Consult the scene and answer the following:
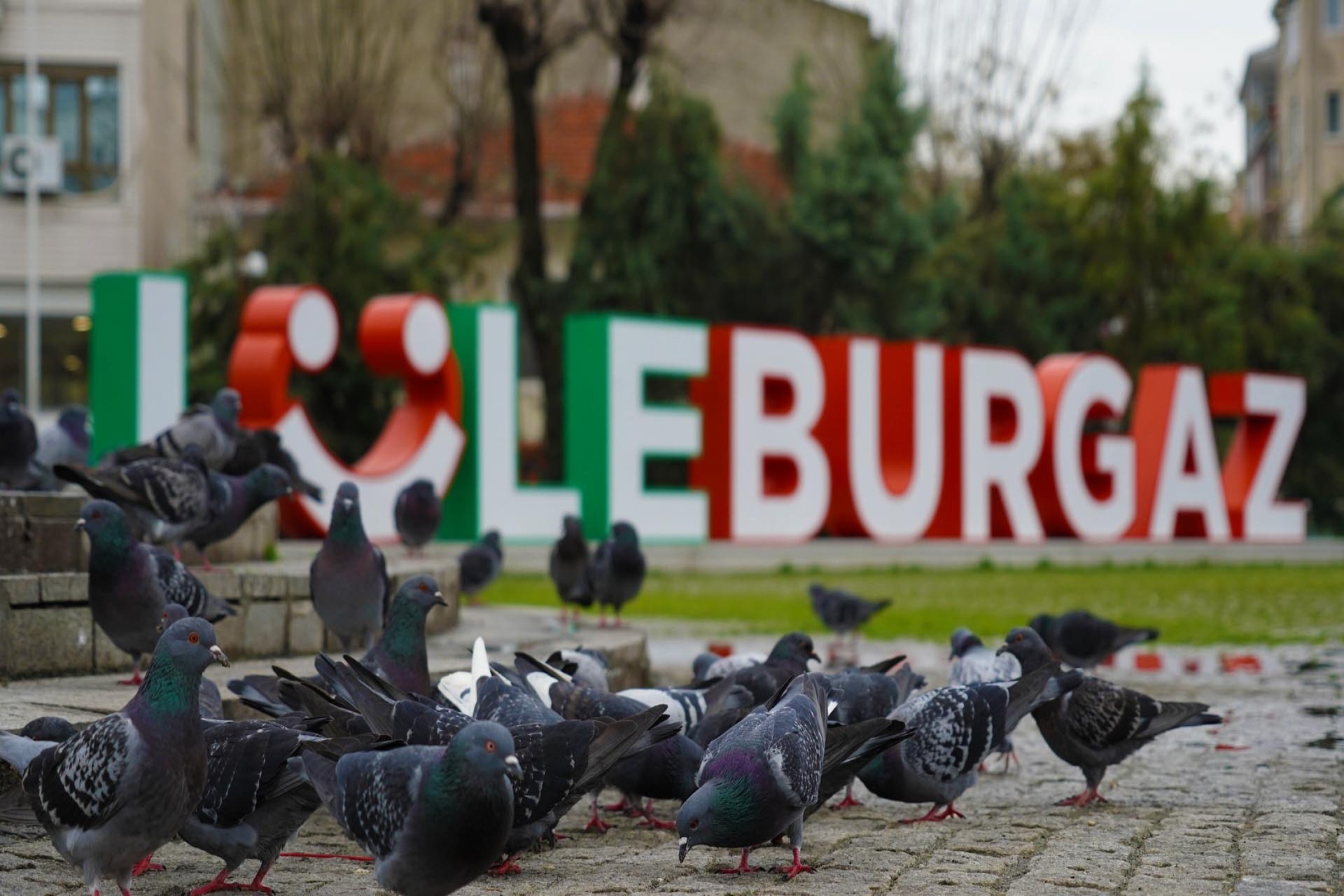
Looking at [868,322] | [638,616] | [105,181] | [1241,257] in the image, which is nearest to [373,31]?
[105,181]

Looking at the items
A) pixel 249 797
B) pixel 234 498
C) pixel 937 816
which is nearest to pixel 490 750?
pixel 249 797

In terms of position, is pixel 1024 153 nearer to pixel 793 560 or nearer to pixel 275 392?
pixel 793 560

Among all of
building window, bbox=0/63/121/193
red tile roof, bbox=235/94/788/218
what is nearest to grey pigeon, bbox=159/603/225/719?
building window, bbox=0/63/121/193

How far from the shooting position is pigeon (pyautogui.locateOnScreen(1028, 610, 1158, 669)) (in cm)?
855

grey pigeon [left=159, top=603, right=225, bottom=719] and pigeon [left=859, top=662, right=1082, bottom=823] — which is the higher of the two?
grey pigeon [left=159, top=603, right=225, bottom=719]

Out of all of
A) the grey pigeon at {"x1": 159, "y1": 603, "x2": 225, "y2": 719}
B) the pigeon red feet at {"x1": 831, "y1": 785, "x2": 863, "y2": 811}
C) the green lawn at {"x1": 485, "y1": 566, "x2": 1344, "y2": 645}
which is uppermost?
the grey pigeon at {"x1": 159, "y1": 603, "x2": 225, "y2": 719}

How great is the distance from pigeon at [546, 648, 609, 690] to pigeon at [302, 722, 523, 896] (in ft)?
6.70

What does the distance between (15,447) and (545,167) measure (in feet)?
75.3

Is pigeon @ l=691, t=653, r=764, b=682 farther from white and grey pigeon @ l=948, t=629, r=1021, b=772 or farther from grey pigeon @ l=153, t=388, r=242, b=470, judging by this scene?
grey pigeon @ l=153, t=388, r=242, b=470

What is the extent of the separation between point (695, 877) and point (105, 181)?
71.2 ft

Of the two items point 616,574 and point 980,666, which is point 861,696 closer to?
point 980,666

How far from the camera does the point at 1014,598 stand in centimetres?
1560

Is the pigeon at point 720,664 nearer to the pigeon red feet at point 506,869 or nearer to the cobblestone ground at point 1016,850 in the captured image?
the cobblestone ground at point 1016,850

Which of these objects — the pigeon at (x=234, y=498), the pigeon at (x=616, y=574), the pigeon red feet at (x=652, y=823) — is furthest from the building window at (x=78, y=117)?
the pigeon red feet at (x=652, y=823)
